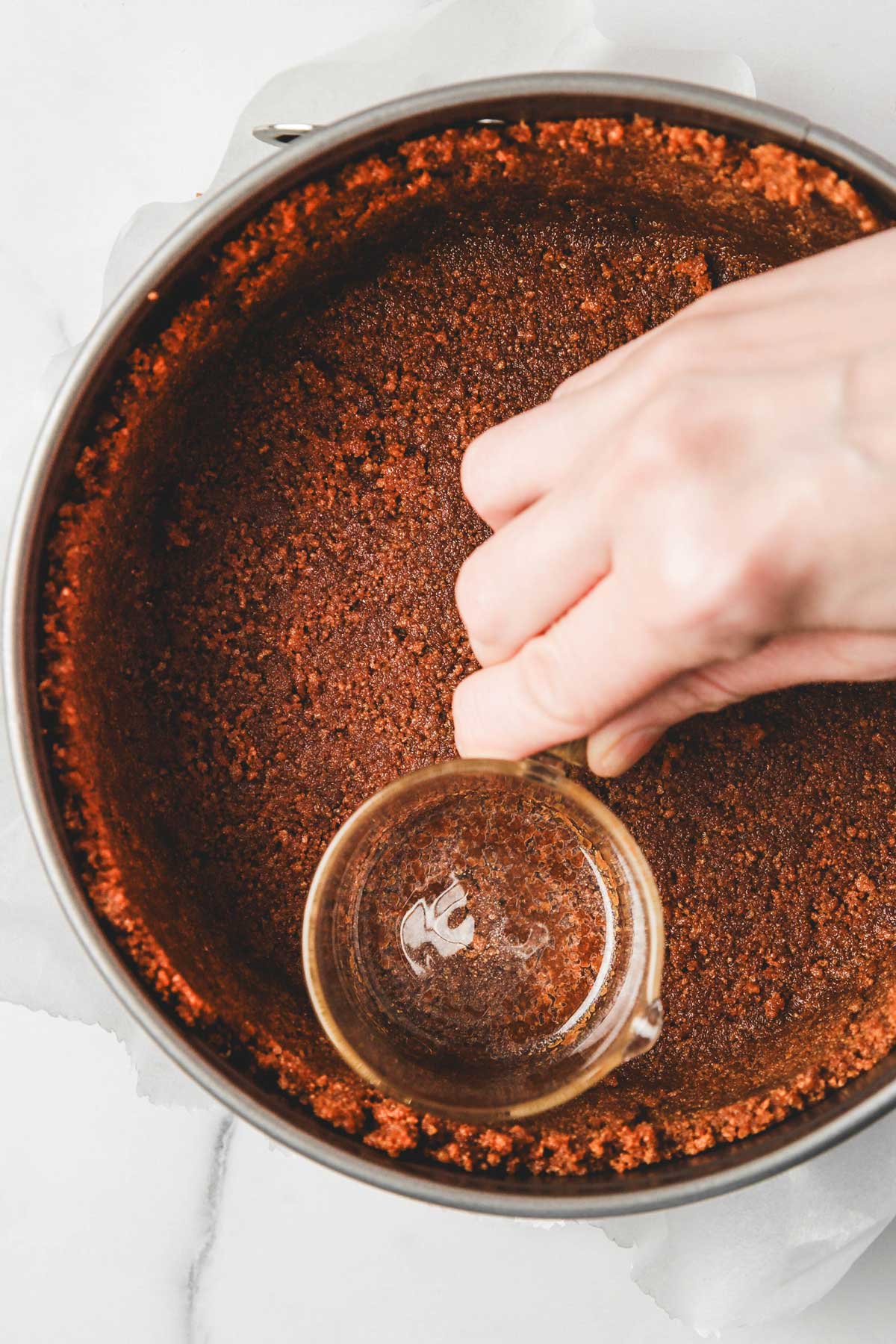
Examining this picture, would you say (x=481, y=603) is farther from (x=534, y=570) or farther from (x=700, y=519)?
(x=700, y=519)

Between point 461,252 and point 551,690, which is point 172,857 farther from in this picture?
point 461,252

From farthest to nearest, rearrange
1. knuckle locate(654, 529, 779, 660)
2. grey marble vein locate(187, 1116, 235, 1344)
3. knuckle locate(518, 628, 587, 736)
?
grey marble vein locate(187, 1116, 235, 1344) → knuckle locate(518, 628, 587, 736) → knuckle locate(654, 529, 779, 660)

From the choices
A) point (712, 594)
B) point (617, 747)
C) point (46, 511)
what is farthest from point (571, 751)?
point (46, 511)

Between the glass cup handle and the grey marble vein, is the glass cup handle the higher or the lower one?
the higher one

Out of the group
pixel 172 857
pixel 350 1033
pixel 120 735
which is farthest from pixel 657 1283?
pixel 120 735

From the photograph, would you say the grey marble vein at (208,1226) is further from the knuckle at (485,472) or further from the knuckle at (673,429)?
the knuckle at (673,429)

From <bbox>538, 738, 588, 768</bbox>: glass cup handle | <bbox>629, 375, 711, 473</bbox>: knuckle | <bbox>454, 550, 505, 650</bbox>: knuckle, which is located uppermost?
<bbox>629, 375, 711, 473</bbox>: knuckle

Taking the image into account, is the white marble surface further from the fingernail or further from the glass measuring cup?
the fingernail

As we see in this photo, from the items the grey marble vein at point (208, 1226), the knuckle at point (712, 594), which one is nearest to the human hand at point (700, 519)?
the knuckle at point (712, 594)

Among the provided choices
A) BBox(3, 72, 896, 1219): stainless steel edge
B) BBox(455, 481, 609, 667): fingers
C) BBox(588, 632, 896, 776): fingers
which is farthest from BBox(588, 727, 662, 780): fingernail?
BBox(3, 72, 896, 1219): stainless steel edge
